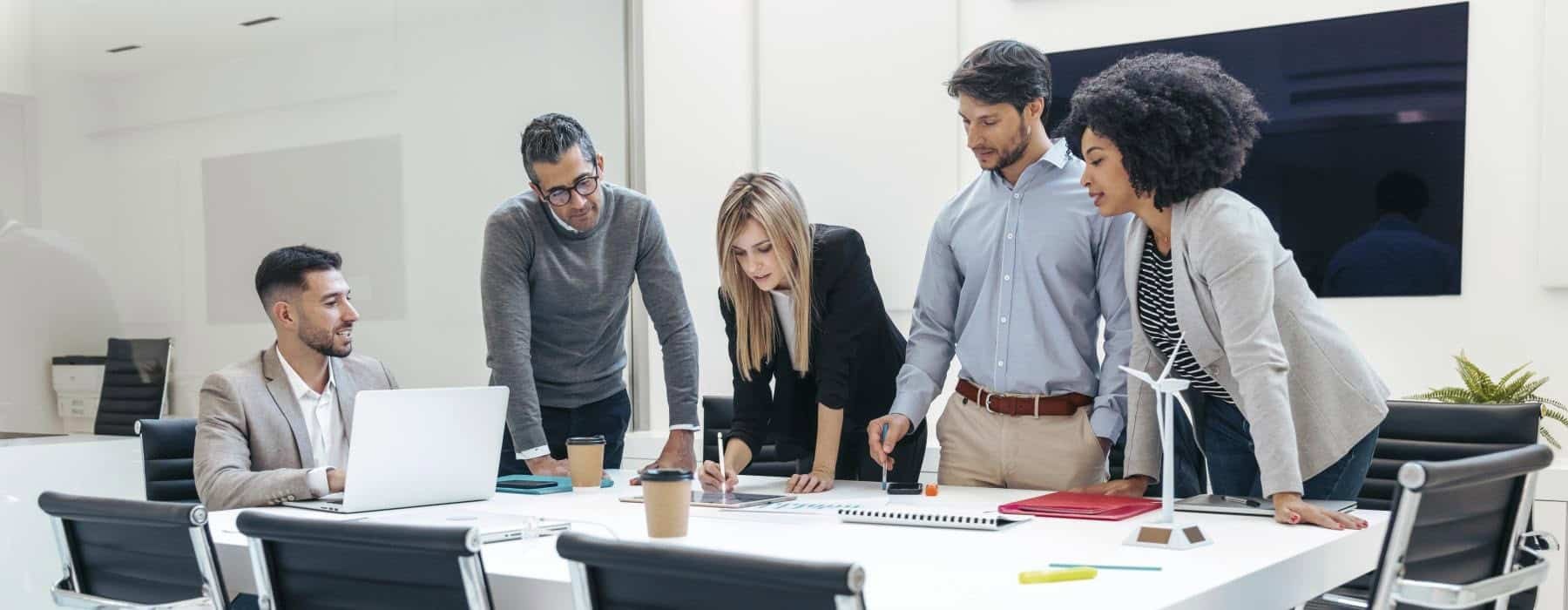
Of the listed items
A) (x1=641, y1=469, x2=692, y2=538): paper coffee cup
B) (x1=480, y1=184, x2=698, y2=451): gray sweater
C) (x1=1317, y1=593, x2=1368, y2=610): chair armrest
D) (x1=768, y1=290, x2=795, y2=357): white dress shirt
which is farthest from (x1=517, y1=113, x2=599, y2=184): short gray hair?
(x1=1317, y1=593, x2=1368, y2=610): chair armrest

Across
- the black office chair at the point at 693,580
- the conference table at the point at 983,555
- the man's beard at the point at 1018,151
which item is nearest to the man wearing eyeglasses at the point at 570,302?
the conference table at the point at 983,555

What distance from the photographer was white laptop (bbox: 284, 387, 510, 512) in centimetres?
235

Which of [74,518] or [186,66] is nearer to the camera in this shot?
[74,518]

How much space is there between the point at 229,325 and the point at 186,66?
821mm

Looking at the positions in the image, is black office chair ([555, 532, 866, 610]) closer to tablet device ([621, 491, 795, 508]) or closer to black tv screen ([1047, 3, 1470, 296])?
tablet device ([621, 491, 795, 508])

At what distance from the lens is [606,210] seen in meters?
3.20

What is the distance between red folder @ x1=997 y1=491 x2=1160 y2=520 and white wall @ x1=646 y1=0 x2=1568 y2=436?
2.10 m

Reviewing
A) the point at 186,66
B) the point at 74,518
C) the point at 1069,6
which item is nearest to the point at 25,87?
the point at 186,66

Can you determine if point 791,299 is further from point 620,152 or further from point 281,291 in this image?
point 620,152

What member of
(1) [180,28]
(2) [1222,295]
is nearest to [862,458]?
(2) [1222,295]

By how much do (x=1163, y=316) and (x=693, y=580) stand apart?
4.07 ft

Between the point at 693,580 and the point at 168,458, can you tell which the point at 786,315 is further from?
the point at 693,580

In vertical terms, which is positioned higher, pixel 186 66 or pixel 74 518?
pixel 186 66

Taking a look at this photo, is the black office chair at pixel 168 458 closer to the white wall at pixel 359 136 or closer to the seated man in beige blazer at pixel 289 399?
the seated man in beige blazer at pixel 289 399
